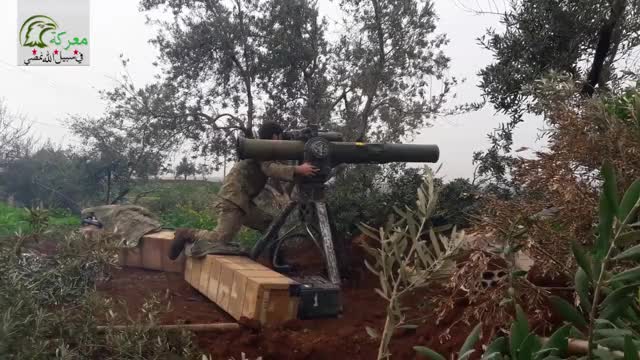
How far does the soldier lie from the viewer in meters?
5.65

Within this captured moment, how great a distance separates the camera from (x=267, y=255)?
575 centimetres

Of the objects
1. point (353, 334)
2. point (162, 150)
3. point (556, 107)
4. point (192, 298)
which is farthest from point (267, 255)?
point (162, 150)

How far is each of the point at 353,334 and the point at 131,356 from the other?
60.2 inches

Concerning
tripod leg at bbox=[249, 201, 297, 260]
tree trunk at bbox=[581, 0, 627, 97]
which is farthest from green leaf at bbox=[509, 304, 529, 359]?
tripod leg at bbox=[249, 201, 297, 260]

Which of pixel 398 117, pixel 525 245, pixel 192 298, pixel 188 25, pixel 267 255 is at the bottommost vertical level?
pixel 192 298

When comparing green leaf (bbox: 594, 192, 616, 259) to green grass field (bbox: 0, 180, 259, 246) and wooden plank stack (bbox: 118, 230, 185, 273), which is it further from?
green grass field (bbox: 0, 180, 259, 246)

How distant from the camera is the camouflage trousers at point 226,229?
5598 mm

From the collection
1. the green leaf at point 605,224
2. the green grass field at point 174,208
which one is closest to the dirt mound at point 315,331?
the green leaf at point 605,224

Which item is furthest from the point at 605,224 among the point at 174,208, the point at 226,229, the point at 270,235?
the point at 174,208

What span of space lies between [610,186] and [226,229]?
205 inches

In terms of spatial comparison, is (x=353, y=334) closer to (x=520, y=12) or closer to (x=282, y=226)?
(x=282, y=226)

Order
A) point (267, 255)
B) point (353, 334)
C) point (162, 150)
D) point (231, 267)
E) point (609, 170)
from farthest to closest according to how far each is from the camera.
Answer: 1. point (162, 150)
2. point (267, 255)
3. point (231, 267)
4. point (353, 334)
5. point (609, 170)

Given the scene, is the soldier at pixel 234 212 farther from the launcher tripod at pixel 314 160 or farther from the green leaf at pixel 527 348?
→ the green leaf at pixel 527 348

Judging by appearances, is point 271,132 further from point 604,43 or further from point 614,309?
point 614,309
